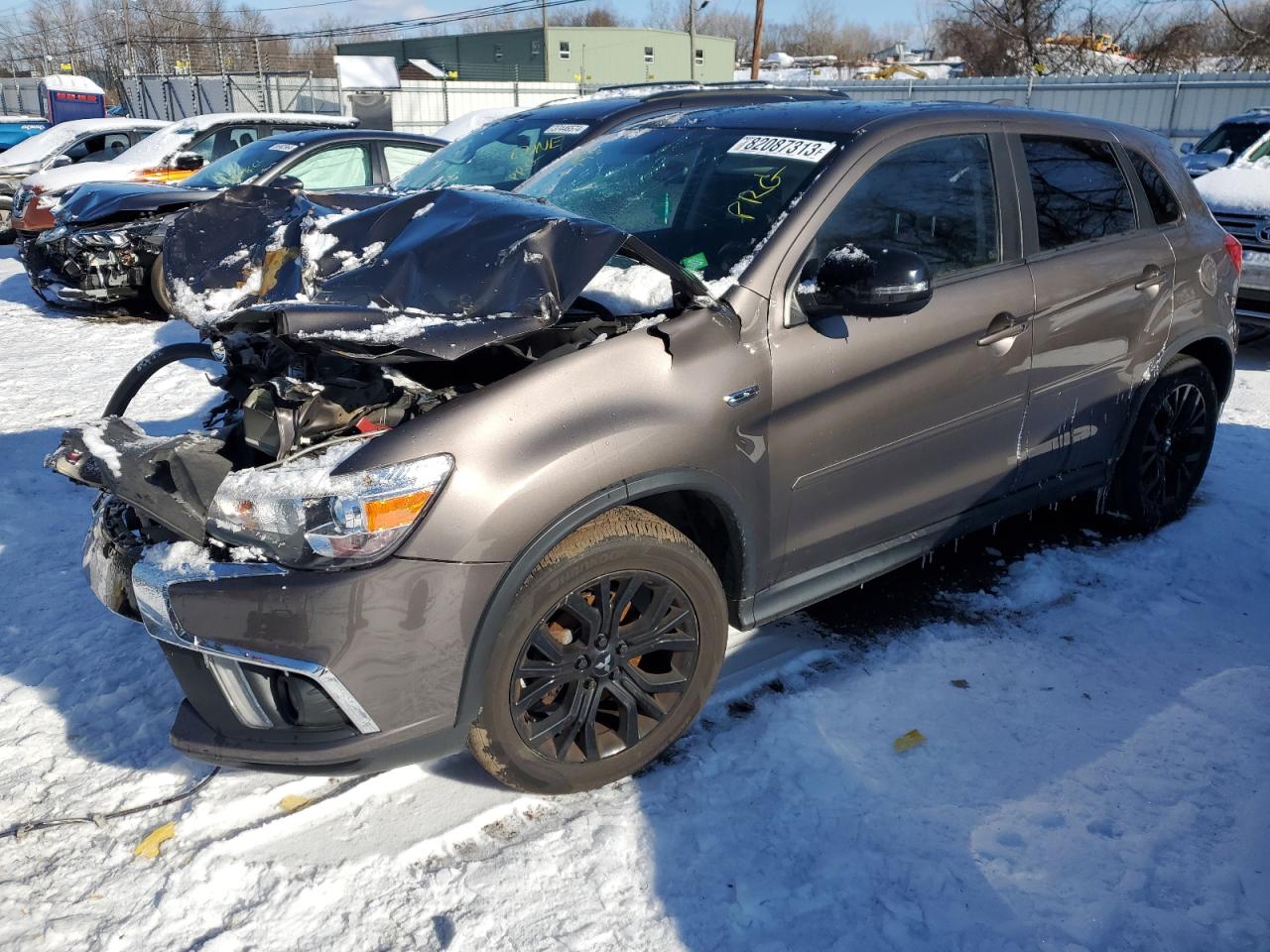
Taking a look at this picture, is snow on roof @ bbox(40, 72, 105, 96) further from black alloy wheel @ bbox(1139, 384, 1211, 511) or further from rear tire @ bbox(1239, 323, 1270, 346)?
black alloy wheel @ bbox(1139, 384, 1211, 511)

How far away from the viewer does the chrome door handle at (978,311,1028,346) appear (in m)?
3.51

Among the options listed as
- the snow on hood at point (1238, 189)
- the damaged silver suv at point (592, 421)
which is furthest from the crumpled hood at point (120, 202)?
the snow on hood at point (1238, 189)

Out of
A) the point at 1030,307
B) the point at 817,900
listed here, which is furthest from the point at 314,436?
the point at 1030,307

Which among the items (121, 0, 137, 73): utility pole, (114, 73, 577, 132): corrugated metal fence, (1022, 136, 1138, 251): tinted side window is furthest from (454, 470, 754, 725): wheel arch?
(121, 0, 137, 73): utility pole

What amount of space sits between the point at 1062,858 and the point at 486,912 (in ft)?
5.05

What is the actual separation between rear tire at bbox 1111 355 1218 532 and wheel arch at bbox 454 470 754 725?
7.75 ft

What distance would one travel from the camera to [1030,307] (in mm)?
3658

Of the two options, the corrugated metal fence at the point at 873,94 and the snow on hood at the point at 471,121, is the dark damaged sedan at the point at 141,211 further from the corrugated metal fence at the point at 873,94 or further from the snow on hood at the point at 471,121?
the corrugated metal fence at the point at 873,94

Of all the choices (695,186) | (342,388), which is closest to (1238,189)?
(695,186)

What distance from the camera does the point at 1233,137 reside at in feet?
39.7

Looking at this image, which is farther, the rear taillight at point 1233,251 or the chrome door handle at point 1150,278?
the rear taillight at point 1233,251

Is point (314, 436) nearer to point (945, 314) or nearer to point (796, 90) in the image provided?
point (945, 314)

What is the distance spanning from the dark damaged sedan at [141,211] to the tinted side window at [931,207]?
6.46 m

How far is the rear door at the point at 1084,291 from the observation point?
3.77 m
